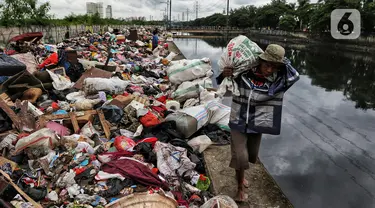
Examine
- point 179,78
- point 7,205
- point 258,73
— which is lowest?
point 7,205

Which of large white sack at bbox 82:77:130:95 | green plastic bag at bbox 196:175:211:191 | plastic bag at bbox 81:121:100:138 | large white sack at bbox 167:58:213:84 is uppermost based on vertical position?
large white sack at bbox 167:58:213:84

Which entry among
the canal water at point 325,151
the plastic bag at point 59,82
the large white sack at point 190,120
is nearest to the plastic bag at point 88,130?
the large white sack at point 190,120

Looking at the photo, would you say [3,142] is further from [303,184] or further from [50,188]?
[303,184]

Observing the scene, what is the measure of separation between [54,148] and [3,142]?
54cm

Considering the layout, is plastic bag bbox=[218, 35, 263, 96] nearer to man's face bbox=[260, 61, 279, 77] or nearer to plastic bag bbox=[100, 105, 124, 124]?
man's face bbox=[260, 61, 279, 77]

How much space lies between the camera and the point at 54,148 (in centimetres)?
303

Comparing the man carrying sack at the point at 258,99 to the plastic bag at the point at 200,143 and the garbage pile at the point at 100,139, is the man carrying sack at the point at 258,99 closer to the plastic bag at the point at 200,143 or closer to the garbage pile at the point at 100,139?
the garbage pile at the point at 100,139

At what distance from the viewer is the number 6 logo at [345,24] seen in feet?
85.8

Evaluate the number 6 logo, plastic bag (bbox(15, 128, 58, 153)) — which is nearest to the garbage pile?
plastic bag (bbox(15, 128, 58, 153))

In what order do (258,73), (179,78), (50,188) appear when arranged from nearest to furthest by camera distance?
1. (258,73)
2. (50,188)
3. (179,78)

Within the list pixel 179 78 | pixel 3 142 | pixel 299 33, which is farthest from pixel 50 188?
pixel 299 33

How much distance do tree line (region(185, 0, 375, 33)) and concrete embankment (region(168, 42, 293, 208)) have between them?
88.7 ft

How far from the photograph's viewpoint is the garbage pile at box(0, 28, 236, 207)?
2.47m

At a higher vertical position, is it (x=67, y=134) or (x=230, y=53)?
(x=230, y=53)
